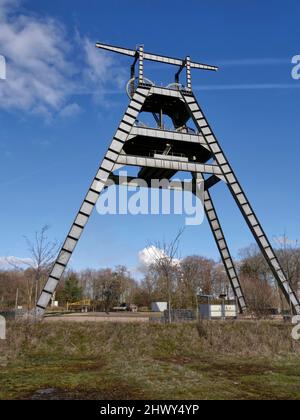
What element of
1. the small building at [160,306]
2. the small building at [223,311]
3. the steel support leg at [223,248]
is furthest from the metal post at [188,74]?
the small building at [160,306]

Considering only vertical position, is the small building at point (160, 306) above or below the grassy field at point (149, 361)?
above

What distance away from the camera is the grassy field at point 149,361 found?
9820mm

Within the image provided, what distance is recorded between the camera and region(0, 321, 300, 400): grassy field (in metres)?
9.82

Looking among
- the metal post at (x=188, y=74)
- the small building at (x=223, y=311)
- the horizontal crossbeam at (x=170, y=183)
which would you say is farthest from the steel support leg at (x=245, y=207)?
the small building at (x=223, y=311)

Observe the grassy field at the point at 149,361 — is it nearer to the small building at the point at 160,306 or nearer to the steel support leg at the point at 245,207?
the steel support leg at the point at 245,207

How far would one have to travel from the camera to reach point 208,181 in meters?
27.4

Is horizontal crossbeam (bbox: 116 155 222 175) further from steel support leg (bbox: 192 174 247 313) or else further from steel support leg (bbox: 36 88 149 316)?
steel support leg (bbox: 192 174 247 313)

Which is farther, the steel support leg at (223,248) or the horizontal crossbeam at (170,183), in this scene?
the steel support leg at (223,248)

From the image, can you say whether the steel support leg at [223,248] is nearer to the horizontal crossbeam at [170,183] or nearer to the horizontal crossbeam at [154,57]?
the horizontal crossbeam at [170,183]

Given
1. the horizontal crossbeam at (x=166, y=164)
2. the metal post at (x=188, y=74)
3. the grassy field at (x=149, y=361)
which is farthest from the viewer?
the metal post at (x=188, y=74)

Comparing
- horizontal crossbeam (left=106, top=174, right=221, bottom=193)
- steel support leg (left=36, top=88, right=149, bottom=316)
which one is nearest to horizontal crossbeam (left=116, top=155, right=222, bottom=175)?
steel support leg (left=36, top=88, right=149, bottom=316)

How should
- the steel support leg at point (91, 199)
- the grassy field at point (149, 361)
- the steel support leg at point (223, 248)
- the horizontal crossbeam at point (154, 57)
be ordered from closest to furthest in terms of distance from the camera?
the grassy field at point (149, 361) → the steel support leg at point (91, 199) → the horizontal crossbeam at point (154, 57) → the steel support leg at point (223, 248)

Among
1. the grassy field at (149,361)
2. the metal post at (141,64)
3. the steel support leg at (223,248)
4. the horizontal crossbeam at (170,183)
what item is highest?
the metal post at (141,64)
